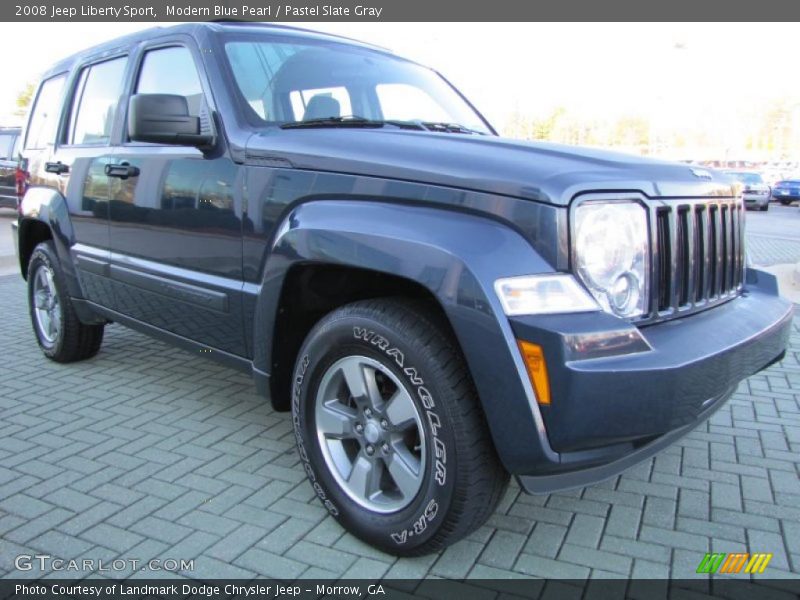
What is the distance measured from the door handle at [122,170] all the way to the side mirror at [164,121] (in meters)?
0.62

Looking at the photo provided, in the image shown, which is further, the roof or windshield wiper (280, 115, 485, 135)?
the roof

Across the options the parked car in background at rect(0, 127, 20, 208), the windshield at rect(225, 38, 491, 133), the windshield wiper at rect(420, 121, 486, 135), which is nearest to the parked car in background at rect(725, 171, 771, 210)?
the parked car in background at rect(0, 127, 20, 208)

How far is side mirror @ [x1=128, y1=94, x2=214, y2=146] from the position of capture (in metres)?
2.81

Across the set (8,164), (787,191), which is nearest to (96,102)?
(8,164)

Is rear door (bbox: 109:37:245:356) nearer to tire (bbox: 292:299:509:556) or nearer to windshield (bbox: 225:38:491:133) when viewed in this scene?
windshield (bbox: 225:38:491:133)

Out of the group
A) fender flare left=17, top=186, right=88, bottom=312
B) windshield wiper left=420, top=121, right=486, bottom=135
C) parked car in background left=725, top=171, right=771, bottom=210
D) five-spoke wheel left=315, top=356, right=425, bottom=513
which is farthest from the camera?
parked car in background left=725, top=171, right=771, bottom=210

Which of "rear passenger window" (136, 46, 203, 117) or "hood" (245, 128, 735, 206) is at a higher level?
"rear passenger window" (136, 46, 203, 117)

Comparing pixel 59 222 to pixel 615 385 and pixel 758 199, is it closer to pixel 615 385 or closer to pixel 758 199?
pixel 615 385

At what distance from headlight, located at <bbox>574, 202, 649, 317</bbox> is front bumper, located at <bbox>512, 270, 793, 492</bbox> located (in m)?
0.11

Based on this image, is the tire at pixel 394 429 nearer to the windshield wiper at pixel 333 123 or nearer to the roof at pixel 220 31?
the windshield wiper at pixel 333 123

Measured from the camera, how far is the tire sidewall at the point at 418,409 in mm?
2207

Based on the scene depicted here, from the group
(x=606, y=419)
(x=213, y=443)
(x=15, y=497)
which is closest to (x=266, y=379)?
(x=213, y=443)

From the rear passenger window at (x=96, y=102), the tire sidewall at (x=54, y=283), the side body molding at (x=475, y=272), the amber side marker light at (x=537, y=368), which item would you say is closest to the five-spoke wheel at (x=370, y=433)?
the side body molding at (x=475, y=272)
